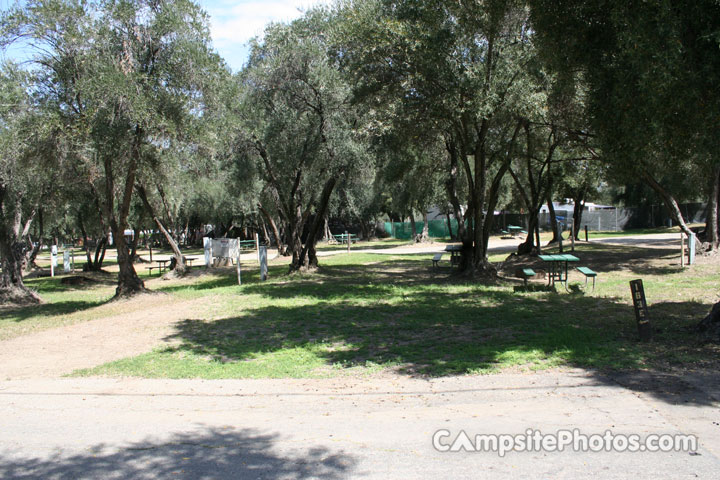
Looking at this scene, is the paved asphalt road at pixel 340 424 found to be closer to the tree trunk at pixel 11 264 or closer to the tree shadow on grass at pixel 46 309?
the tree shadow on grass at pixel 46 309

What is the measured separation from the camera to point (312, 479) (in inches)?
141

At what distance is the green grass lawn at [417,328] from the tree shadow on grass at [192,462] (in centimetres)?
224

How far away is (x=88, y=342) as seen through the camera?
9234 mm

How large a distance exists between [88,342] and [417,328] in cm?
596

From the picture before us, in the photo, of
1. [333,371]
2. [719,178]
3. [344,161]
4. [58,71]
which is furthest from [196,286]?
[719,178]

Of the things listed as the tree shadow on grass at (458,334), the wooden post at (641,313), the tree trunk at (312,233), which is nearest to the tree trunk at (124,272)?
the tree shadow on grass at (458,334)

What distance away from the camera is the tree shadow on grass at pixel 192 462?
375 centimetres

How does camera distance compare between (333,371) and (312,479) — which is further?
(333,371)

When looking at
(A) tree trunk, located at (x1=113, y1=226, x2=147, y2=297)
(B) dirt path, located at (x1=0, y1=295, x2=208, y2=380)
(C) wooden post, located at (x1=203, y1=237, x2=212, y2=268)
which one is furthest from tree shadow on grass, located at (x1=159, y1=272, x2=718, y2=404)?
(C) wooden post, located at (x1=203, y1=237, x2=212, y2=268)

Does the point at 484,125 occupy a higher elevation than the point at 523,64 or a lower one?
lower

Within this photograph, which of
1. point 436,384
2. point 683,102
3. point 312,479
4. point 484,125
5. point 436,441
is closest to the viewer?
point 312,479

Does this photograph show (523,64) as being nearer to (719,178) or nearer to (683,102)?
(683,102)

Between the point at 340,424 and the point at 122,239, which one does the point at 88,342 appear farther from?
the point at 340,424

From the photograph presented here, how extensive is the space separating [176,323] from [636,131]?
882 centimetres
